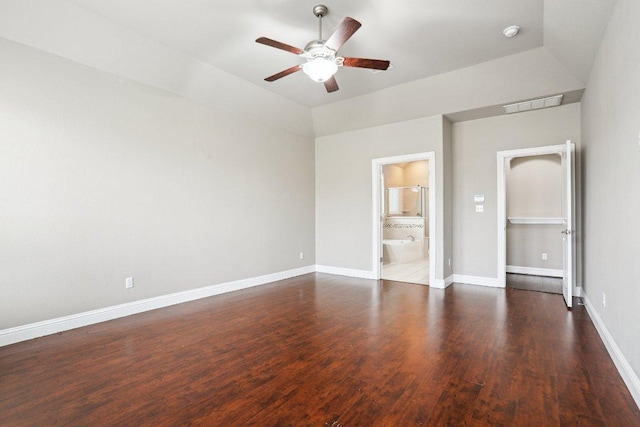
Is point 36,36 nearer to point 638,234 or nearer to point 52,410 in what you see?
point 52,410

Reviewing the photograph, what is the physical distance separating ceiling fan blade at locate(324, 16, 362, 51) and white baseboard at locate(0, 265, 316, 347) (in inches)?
142

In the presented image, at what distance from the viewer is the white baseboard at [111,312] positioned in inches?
119

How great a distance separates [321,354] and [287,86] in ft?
12.7

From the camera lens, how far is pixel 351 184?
20.3 ft

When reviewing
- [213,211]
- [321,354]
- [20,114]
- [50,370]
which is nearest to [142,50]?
[20,114]

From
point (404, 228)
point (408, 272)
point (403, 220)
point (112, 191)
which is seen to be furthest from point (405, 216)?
point (112, 191)

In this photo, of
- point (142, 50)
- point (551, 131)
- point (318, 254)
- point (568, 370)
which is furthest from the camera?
point (318, 254)

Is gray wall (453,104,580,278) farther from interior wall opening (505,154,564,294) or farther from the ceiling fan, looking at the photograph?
the ceiling fan

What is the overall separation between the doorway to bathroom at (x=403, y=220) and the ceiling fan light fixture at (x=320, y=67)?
9.34 ft

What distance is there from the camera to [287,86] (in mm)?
4922

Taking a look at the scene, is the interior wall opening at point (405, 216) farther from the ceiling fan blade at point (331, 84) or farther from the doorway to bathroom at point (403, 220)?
the ceiling fan blade at point (331, 84)

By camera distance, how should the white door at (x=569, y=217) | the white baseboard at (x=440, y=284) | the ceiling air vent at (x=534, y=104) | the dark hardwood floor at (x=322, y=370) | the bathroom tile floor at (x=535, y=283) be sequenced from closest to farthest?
the dark hardwood floor at (x=322, y=370)
the white door at (x=569, y=217)
the ceiling air vent at (x=534, y=104)
the bathroom tile floor at (x=535, y=283)
the white baseboard at (x=440, y=284)

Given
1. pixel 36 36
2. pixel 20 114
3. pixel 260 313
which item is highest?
pixel 36 36

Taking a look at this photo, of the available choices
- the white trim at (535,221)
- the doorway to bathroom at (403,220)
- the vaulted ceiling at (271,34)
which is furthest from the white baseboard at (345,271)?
the vaulted ceiling at (271,34)
